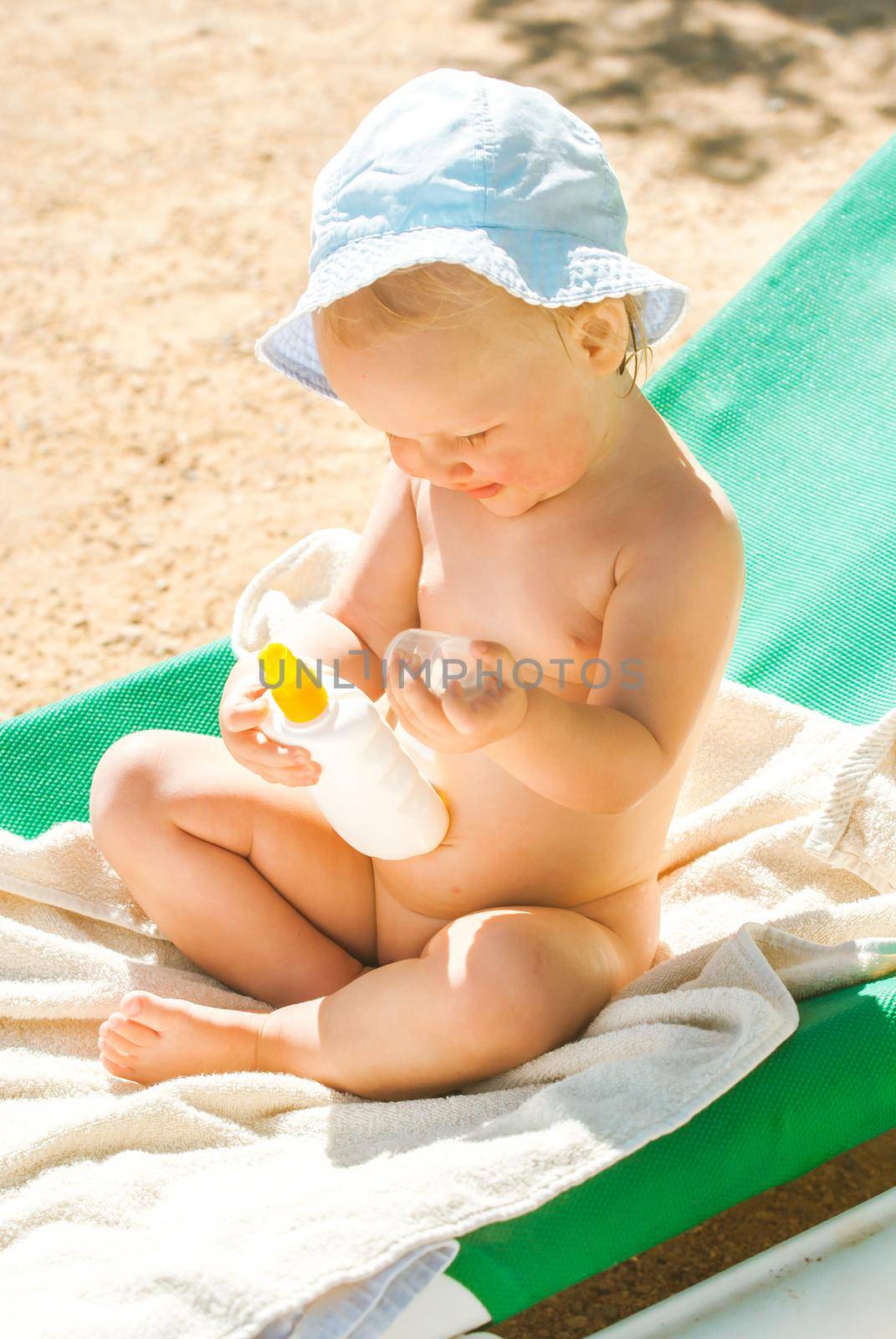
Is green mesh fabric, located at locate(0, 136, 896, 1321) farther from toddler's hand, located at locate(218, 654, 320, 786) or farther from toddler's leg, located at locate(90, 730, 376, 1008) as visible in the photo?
toddler's hand, located at locate(218, 654, 320, 786)

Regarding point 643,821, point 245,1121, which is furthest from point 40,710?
point 643,821

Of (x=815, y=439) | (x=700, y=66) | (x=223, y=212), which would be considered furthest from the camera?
(x=700, y=66)

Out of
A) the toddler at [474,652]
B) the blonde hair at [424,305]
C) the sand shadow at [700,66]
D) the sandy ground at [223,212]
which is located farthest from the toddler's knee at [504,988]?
the sand shadow at [700,66]

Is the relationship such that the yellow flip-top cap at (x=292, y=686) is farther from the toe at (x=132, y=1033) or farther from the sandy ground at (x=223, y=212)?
the sandy ground at (x=223, y=212)

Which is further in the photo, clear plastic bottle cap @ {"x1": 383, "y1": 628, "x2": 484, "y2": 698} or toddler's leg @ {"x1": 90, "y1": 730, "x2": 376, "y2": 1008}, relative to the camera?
toddler's leg @ {"x1": 90, "y1": 730, "x2": 376, "y2": 1008}

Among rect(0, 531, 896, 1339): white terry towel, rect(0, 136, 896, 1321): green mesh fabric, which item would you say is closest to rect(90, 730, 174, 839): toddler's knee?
rect(0, 531, 896, 1339): white terry towel

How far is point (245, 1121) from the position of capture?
4.07 ft

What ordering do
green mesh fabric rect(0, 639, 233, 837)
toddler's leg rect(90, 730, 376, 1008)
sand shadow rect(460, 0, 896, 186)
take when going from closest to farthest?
toddler's leg rect(90, 730, 376, 1008), green mesh fabric rect(0, 639, 233, 837), sand shadow rect(460, 0, 896, 186)

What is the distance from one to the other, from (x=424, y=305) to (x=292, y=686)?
1.01 feet

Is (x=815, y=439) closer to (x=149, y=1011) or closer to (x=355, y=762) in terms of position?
(x=355, y=762)

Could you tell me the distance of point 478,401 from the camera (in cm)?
102

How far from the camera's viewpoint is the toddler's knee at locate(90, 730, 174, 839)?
1.38 metres

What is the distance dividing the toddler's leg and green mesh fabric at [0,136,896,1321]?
0.81 ft

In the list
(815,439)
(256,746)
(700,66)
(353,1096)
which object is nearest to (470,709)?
(256,746)
